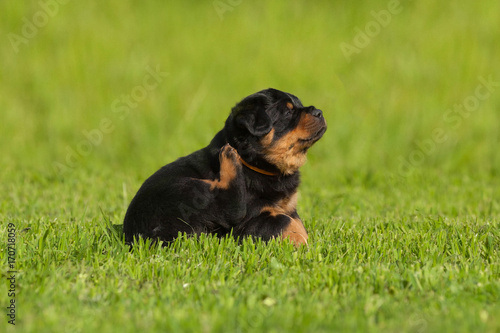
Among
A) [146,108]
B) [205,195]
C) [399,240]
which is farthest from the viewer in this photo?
[146,108]

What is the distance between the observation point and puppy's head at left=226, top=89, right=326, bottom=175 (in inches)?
171

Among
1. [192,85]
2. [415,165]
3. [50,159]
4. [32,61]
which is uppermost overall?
[32,61]

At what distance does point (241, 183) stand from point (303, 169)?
442 cm

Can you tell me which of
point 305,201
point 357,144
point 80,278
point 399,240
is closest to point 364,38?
point 357,144

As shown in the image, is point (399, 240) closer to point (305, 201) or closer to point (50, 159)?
point (305, 201)

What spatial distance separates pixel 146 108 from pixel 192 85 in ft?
2.84

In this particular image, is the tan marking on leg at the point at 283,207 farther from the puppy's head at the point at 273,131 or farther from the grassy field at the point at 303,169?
the grassy field at the point at 303,169

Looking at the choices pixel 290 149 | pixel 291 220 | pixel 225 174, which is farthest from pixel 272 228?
pixel 290 149

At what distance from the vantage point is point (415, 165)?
8578mm

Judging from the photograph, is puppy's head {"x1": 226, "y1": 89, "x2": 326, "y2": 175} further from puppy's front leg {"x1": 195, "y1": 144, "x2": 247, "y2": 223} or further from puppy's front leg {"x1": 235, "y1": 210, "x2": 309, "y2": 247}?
puppy's front leg {"x1": 235, "y1": 210, "x2": 309, "y2": 247}

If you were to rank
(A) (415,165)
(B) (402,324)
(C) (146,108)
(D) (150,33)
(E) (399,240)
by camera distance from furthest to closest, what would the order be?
1. (D) (150,33)
2. (C) (146,108)
3. (A) (415,165)
4. (E) (399,240)
5. (B) (402,324)

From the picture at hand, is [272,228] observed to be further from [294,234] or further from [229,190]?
[229,190]

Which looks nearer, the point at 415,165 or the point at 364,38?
the point at 415,165

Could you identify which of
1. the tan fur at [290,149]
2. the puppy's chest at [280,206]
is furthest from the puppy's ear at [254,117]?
the puppy's chest at [280,206]
